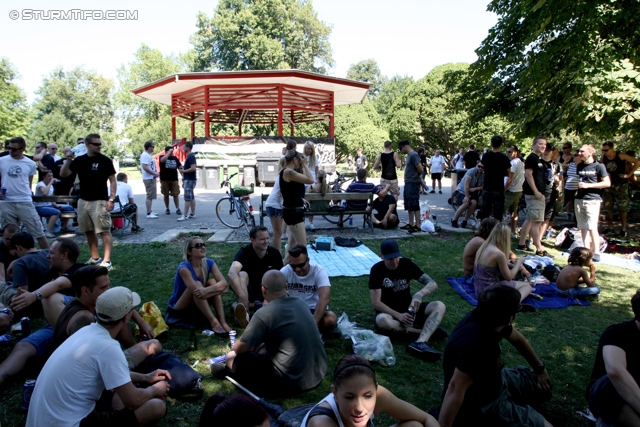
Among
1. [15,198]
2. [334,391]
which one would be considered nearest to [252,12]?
[15,198]

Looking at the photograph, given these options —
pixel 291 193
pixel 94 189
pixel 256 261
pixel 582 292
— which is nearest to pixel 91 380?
pixel 256 261

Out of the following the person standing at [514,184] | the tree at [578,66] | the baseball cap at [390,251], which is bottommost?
the baseball cap at [390,251]

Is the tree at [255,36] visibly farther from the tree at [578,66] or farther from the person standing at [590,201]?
the person standing at [590,201]

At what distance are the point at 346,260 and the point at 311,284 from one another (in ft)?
10.7

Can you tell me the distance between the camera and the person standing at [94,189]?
6727 millimetres

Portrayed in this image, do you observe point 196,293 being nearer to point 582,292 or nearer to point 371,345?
point 371,345

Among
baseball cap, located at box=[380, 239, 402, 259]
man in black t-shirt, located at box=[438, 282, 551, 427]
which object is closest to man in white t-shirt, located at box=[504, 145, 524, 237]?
baseball cap, located at box=[380, 239, 402, 259]

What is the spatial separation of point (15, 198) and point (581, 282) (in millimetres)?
8353

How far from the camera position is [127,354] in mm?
3502

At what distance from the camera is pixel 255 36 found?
129ft

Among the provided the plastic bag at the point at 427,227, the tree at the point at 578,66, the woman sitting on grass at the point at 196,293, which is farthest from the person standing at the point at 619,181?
the woman sitting on grass at the point at 196,293

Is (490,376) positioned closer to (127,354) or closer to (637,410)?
(637,410)

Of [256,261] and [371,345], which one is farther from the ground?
[256,261]

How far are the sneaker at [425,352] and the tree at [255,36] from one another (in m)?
38.3
